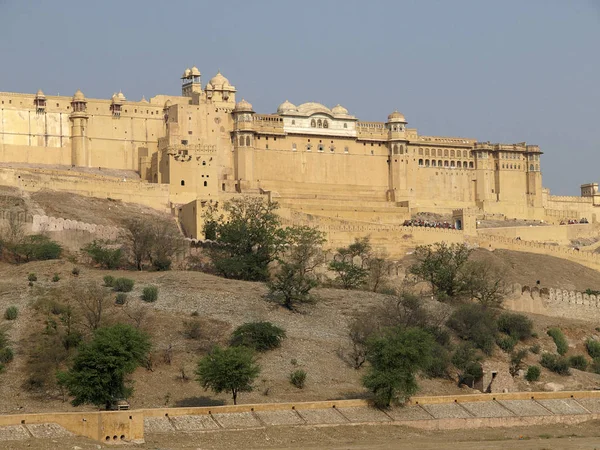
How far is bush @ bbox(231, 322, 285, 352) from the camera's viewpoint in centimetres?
4803

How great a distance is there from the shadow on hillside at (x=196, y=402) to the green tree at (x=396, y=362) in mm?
4545

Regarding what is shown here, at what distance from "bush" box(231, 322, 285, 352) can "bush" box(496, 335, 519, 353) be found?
30.6 ft

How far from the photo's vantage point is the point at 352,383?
4659cm

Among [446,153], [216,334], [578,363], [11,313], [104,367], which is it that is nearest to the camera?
[104,367]

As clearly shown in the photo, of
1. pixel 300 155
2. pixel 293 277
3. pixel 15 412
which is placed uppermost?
pixel 300 155

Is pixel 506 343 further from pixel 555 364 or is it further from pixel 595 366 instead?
pixel 595 366

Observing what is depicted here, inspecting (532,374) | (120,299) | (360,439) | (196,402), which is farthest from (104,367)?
(532,374)

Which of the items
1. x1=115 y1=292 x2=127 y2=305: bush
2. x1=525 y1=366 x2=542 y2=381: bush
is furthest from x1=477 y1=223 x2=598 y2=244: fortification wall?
x1=115 y1=292 x2=127 y2=305: bush

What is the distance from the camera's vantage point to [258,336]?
48.3 meters

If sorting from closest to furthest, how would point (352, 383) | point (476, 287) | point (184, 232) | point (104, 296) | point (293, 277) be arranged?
point (352, 383)
point (104, 296)
point (293, 277)
point (476, 287)
point (184, 232)

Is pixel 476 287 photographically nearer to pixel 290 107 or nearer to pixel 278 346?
pixel 278 346

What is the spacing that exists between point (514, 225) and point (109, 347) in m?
49.2

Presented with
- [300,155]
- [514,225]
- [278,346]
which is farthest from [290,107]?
[278,346]

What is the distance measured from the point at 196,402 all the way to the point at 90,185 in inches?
1226
